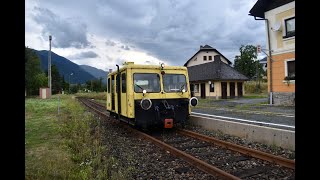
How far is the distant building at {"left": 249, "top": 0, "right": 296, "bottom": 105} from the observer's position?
19059 millimetres

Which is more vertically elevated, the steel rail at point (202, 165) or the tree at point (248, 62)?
the tree at point (248, 62)

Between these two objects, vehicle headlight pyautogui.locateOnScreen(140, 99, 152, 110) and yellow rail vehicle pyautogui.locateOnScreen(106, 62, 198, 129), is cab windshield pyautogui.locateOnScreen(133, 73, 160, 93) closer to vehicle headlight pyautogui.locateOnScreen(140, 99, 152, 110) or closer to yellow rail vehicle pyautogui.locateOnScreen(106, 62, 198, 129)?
yellow rail vehicle pyautogui.locateOnScreen(106, 62, 198, 129)

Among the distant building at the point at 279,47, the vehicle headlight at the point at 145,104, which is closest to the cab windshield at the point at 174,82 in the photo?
the vehicle headlight at the point at 145,104

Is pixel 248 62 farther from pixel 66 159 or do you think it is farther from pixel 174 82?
pixel 66 159

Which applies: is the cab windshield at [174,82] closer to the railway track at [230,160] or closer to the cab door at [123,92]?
the cab door at [123,92]

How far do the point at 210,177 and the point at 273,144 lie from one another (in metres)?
3.12

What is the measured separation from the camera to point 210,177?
17.2 ft

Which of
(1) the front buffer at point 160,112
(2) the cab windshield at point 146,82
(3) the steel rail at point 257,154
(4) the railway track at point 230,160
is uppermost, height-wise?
(2) the cab windshield at point 146,82

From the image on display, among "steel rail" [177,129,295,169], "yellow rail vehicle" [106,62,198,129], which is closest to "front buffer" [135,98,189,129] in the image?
"yellow rail vehicle" [106,62,198,129]

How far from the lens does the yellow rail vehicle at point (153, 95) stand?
969 centimetres

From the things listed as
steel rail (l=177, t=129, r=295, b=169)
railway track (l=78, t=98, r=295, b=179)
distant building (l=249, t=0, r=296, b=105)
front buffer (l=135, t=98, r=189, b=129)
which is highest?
distant building (l=249, t=0, r=296, b=105)

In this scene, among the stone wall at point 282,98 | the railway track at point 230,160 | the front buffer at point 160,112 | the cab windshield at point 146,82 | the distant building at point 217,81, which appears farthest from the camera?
the distant building at point 217,81

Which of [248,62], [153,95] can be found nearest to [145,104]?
[153,95]
